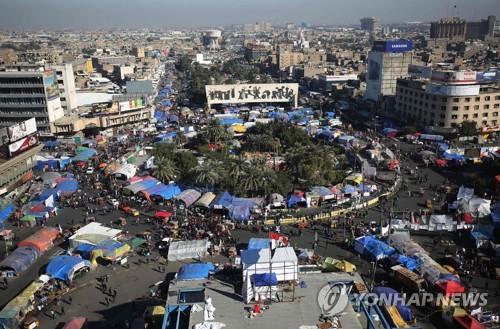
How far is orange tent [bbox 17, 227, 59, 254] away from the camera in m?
31.5

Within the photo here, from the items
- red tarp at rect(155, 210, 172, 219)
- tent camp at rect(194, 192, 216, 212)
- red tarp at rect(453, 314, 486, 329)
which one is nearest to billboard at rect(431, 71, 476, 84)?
tent camp at rect(194, 192, 216, 212)

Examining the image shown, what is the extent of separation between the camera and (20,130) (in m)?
46.3

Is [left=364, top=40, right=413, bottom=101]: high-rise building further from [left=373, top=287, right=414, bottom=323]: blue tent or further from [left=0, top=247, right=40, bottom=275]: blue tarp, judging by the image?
[left=0, top=247, right=40, bottom=275]: blue tarp

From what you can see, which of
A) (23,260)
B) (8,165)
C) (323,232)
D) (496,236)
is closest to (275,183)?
(323,232)

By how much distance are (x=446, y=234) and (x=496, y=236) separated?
3.27m

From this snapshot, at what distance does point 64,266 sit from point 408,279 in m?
20.3

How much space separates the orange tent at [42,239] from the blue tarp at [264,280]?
19.8 meters

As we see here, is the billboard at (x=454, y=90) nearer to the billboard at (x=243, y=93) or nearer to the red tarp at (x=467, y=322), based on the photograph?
the billboard at (x=243, y=93)

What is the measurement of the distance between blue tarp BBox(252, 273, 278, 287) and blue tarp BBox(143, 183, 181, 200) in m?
23.9

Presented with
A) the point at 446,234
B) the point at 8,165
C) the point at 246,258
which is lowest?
the point at 446,234

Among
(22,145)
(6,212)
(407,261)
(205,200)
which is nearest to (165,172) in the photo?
(205,200)

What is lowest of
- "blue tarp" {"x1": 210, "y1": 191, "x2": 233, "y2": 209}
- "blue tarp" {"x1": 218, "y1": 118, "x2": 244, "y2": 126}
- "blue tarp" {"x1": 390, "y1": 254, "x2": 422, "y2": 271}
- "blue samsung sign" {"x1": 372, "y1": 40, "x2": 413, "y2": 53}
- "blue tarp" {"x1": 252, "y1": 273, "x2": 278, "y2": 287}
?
"blue tarp" {"x1": 390, "y1": 254, "x2": 422, "y2": 271}

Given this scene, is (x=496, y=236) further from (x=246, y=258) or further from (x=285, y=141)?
(x=285, y=141)

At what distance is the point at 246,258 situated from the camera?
61.6 ft
